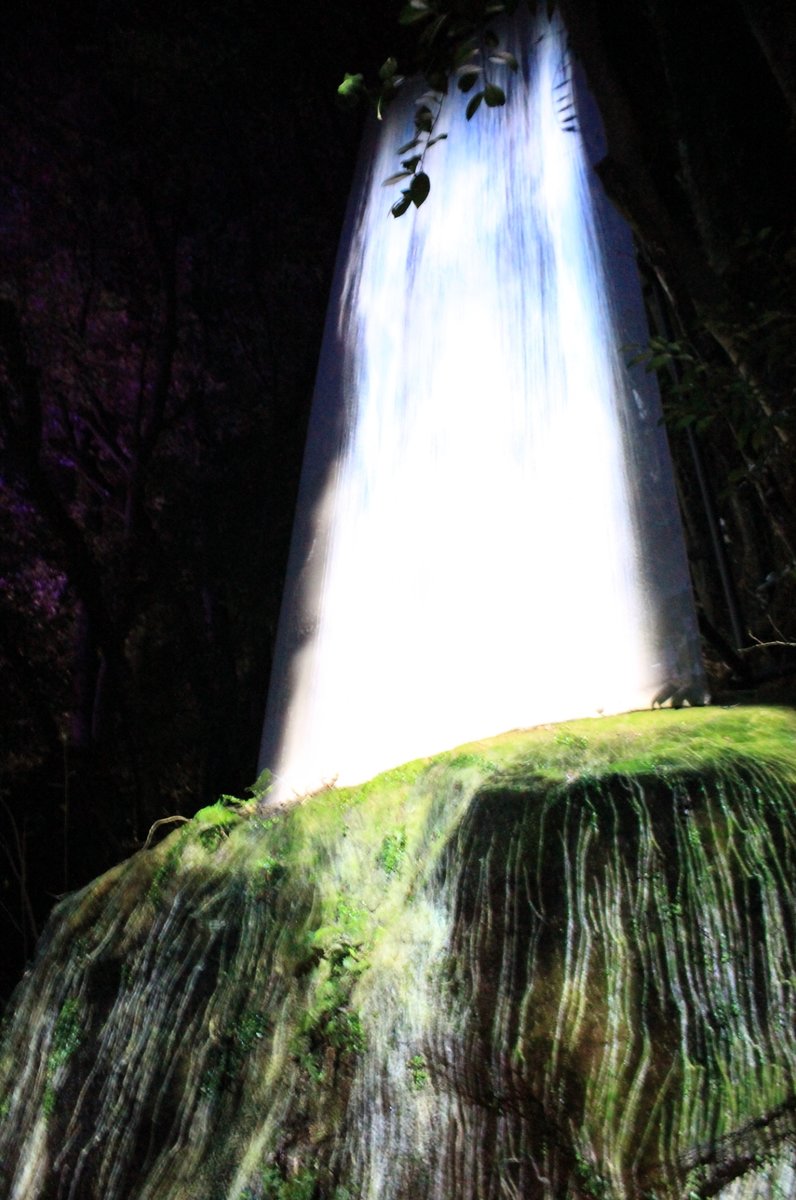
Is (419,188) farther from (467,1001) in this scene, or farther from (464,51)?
(467,1001)

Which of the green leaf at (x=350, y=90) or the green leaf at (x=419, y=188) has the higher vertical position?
the green leaf at (x=350, y=90)

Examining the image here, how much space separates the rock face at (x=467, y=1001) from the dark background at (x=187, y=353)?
7.36 ft

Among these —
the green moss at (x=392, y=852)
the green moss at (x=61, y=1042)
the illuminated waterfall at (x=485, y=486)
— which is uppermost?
the illuminated waterfall at (x=485, y=486)

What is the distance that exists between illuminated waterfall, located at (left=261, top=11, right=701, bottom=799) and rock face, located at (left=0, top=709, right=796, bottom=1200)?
851 mm

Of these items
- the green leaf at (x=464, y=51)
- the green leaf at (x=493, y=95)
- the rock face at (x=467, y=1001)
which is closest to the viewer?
the rock face at (x=467, y=1001)

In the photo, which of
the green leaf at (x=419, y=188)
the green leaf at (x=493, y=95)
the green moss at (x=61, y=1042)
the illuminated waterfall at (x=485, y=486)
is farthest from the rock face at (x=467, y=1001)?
the green leaf at (x=493, y=95)

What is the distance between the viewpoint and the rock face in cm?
194

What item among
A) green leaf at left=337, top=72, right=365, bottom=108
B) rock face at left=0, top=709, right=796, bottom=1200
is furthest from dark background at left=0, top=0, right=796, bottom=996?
rock face at left=0, top=709, right=796, bottom=1200

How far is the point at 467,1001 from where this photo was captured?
224cm

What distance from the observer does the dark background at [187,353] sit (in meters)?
5.30

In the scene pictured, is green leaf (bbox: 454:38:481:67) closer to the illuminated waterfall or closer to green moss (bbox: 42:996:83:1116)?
the illuminated waterfall

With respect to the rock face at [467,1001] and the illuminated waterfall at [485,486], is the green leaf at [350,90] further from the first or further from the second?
the rock face at [467,1001]

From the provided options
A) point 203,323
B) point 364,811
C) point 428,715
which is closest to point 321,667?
point 428,715

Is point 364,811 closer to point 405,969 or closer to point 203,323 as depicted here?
point 405,969
